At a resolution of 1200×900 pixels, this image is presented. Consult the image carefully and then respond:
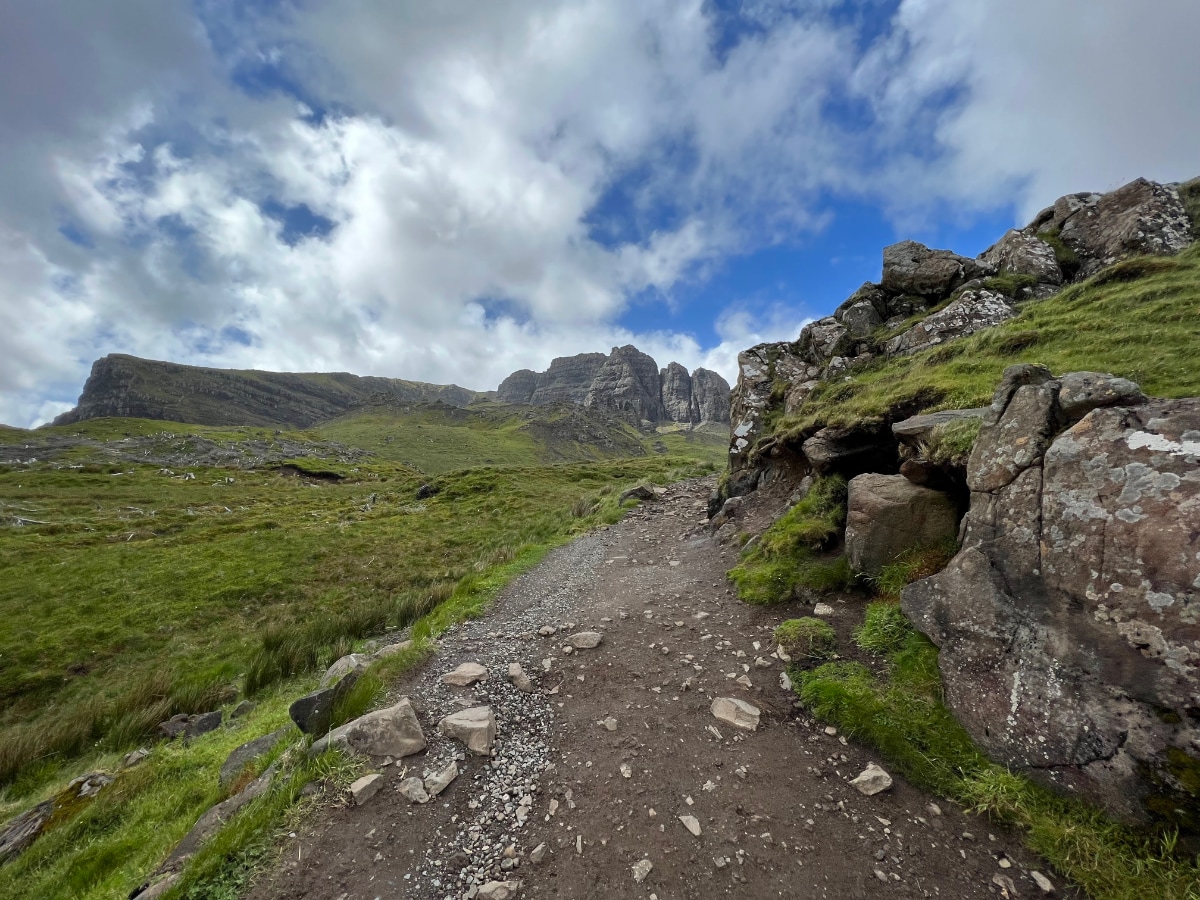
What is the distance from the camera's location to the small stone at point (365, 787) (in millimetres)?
5664

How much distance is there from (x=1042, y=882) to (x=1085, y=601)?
2893mm

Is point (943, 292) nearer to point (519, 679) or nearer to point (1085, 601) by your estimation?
point (1085, 601)

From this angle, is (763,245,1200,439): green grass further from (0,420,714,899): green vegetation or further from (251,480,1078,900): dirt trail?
(0,420,714,899): green vegetation

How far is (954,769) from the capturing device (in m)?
5.28

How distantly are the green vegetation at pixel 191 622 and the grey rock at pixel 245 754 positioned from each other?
1.24 feet

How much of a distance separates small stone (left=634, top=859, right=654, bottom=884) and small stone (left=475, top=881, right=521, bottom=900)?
1.23 meters

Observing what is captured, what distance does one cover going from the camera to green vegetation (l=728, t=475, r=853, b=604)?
966 cm

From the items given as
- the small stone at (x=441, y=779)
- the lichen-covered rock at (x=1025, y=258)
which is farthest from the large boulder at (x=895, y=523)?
the lichen-covered rock at (x=1025, y=258)

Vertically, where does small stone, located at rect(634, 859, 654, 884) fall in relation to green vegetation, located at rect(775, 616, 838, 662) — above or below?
below

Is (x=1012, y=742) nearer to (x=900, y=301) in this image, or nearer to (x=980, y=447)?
→ (x=980, y=447)

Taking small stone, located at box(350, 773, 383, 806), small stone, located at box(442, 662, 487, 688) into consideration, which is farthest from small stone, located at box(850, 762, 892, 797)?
small stone, located at box(442, 662, 487, 688)

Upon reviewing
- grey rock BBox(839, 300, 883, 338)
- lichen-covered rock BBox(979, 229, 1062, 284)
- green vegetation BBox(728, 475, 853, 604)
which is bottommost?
green vegetation BBox(728, 475, 853, 604)

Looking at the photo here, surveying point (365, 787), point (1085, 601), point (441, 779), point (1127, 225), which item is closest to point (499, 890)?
point (441, 779)

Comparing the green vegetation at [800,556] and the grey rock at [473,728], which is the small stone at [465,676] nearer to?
the grey rock at [473,728]
